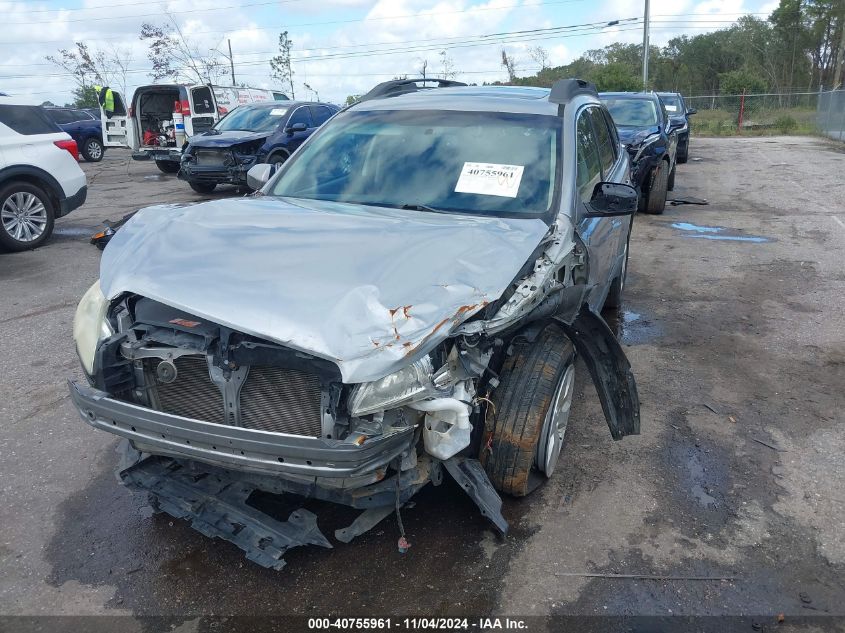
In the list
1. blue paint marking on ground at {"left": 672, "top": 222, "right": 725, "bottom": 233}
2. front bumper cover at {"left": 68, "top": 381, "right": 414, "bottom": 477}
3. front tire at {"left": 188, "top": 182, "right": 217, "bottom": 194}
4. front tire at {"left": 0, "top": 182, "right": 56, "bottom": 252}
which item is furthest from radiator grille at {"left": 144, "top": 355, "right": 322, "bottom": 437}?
front tire at {"left": 188, "top": 182, "right": 217, "bottom": 194}

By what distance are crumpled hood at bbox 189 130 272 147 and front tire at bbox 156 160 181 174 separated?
168 inches

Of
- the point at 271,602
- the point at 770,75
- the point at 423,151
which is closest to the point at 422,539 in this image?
the point at 271,602

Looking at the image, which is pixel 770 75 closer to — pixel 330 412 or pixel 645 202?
pixel 645 202

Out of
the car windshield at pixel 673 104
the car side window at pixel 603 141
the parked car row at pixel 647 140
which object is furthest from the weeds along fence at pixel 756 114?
the car side window at pixel 603 141

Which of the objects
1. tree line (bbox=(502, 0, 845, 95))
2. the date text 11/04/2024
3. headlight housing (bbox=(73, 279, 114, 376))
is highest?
tree line (bbox=(502, 0, 845, 95))

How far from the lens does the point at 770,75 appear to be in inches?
2217

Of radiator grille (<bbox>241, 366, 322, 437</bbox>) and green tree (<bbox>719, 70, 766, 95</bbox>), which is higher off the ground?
green tree (<bbox>719, 70, 766, 95</bbox>)

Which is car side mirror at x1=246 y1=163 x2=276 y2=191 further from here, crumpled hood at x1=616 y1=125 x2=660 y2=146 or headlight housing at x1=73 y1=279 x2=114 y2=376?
crumpled hood at x1=616 y1=125 x2=660 y2=146

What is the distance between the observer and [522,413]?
2990mm

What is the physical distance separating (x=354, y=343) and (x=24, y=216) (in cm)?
821

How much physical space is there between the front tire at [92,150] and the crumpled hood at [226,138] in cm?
1102

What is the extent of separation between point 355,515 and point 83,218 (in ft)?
33.4

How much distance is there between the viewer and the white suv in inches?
336

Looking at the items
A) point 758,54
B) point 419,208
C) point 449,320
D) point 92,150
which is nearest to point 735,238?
point 419,208
